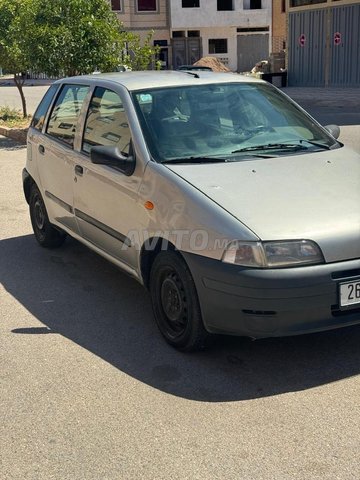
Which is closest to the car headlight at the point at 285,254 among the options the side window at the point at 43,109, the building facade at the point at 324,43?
→ the side window at the point at 43,109

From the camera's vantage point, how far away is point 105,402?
3.63 meters

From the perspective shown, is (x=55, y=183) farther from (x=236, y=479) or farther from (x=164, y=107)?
(x=236, y=479)

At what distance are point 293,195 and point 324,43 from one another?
19903 mm

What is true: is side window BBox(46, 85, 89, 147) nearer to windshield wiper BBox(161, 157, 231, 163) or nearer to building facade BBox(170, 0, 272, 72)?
windshield wiper BBox(161, 157, 231, 163)

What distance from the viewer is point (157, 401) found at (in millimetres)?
3613

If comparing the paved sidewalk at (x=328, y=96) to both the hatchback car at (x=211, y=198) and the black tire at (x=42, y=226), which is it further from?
the hatchback car at (x=211, y=198)

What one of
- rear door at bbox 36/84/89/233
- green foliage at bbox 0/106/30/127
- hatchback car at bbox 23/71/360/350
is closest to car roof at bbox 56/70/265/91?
hatchback car at bbox 23/71/360/350

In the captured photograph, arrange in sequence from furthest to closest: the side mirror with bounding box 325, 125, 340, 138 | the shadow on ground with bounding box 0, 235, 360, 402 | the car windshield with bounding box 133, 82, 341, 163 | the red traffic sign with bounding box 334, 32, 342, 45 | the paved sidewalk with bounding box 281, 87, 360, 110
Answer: the red traffic sign with bounding box 334, 32, 342, 45 → the paved sidewalk with bounding box 281, 87, 360, 110 → the side mirror with bounding box 325, 125, 340, 138 → the car windshield with bounding box 133, 82, 341, 163 → the shadow on ground with bounding box 0, 235, 360, 402

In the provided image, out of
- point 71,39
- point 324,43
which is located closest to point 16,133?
point 71,39

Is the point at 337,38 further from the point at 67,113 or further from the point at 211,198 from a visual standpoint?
the point at 211,198

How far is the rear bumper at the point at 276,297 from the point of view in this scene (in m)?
3.53

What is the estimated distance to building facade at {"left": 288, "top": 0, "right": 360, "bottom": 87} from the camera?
69.7 feet

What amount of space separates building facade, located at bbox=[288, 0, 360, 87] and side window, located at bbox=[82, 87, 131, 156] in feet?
57.9

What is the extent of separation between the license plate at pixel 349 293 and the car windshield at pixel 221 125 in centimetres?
124
